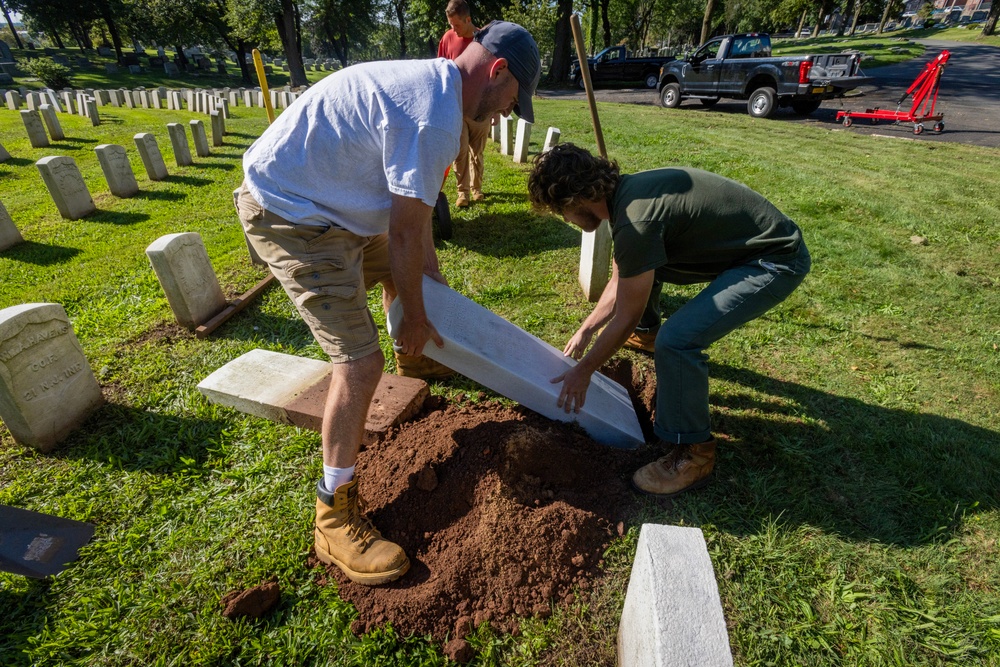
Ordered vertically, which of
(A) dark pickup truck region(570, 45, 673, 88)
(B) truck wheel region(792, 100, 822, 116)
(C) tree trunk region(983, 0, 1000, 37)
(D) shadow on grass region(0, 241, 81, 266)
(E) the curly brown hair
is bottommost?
(D) shadow on grass region(0, 241, 81, 266)

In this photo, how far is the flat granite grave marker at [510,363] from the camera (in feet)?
Answer: 8.20

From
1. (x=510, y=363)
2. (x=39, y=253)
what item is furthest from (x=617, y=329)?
(x=39, y=253)

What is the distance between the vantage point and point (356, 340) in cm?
198

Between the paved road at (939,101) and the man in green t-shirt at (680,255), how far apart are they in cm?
1071

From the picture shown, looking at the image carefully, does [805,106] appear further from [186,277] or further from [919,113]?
[186,277]

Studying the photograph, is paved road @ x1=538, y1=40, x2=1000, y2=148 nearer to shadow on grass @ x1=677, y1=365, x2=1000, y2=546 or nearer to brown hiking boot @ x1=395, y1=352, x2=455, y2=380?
shadow on grass @ x1=677, y1=365, x2=1000, y2=546

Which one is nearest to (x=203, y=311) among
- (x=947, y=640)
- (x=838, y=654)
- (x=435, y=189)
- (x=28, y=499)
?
(x=28, y=499)

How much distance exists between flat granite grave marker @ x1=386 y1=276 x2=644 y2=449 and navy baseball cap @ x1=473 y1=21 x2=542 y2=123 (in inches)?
42.2

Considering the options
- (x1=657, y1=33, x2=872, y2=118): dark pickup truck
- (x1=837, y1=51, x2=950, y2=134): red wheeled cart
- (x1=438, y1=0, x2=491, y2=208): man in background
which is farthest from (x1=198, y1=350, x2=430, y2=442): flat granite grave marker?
(x1=657, y1=33, x2=872, y2=118): dark pickup truck

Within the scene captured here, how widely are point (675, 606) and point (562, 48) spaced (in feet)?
88.8

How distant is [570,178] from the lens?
7.07ft

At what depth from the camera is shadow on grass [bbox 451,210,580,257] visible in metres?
5.23

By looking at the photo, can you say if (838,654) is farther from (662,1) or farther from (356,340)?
(662,1)

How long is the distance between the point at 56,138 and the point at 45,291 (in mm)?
9396
